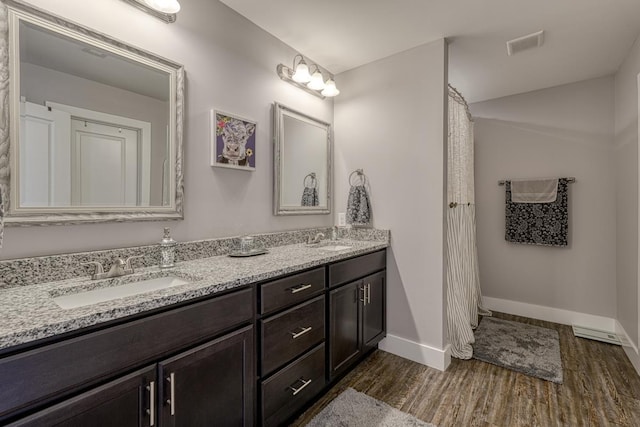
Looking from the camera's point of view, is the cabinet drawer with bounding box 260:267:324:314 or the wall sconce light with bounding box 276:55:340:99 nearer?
the cabinet drawer with bounding box 260:267:324:314

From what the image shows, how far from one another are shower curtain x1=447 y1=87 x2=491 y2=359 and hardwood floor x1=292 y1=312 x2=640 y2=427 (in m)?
0.23

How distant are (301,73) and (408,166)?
42.6 inches

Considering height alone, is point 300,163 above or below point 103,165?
above

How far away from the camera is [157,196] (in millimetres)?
1575

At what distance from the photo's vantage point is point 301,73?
89.4 inches

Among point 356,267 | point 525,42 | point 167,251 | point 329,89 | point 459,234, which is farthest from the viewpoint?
point 459,234

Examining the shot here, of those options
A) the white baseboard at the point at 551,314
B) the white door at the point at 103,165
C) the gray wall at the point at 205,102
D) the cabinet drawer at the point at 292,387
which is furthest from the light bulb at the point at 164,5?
the white baseboard at the point at 551,314

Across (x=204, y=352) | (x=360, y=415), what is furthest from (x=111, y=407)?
(x=360, y=415)

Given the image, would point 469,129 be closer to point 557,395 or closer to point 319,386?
point 557,395

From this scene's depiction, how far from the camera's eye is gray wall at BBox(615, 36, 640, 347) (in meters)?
2.21

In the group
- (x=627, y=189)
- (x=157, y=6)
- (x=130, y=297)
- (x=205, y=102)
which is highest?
(x=157, y=6)

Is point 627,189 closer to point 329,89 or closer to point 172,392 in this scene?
point 329,89

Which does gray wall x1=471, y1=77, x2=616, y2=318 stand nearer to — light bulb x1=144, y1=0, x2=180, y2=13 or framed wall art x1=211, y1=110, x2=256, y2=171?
framed wall art x1=211, y1=110, x2=256, y2=171

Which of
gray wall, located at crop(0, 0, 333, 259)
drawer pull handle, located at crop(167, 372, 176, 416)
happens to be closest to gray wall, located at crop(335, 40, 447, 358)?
gray wall, located at crop(0, 0, 333, 259)
